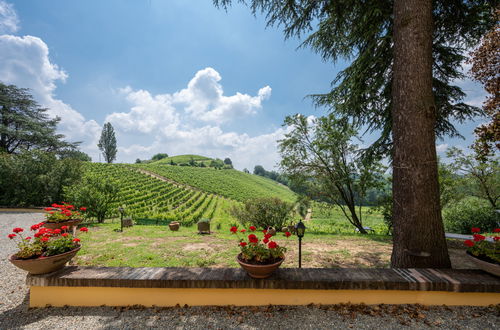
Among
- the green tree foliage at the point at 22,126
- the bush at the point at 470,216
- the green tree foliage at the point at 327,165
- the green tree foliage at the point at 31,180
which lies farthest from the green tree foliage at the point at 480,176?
the green tree foliage at the point at 22,126

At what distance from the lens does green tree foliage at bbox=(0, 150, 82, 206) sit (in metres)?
12.3

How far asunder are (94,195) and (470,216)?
2347 cm

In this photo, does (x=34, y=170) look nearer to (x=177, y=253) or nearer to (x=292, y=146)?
(x=177, y=253)

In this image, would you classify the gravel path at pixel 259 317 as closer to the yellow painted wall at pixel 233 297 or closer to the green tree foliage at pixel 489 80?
the yellow painted wall at pixel 233 297

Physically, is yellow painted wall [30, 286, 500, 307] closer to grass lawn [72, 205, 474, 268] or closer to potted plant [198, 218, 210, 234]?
grass lawn [72, 205, 474, 268]

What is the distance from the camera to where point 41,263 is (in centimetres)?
236

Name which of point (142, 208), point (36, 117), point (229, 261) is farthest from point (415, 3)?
point (36, 117)

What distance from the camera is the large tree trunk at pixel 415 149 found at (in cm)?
273

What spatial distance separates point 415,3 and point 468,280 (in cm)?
403

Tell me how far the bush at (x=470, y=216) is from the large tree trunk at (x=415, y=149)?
1427cm

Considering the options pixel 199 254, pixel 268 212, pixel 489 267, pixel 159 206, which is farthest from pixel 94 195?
pixel 489 267

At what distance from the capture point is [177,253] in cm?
478

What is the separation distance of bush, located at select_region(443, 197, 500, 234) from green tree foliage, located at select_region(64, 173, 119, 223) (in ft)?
72.4

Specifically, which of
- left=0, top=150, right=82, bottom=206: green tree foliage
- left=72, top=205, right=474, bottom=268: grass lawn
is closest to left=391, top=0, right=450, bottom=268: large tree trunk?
left=72, top=205, right=474, bottom=268: grass lawn
